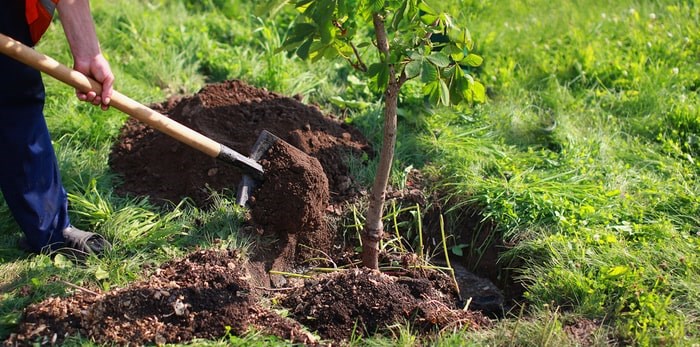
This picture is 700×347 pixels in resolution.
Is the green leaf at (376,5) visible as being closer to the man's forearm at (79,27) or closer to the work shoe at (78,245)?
the man's forearm at (79,27)

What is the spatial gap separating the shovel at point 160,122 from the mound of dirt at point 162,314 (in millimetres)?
616

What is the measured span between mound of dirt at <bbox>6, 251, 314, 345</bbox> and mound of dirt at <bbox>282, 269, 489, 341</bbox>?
15 centimetres

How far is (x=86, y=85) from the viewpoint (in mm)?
3730

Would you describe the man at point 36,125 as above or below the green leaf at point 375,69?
below

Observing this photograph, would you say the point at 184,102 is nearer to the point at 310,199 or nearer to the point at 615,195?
the point at 310,199

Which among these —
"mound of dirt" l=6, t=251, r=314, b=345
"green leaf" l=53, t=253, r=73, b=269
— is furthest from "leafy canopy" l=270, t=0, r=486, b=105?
"green leaf" l=53, t=253, r=73, b=269

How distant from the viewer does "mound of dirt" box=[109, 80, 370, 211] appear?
4.56 metres

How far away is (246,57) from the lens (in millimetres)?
5844

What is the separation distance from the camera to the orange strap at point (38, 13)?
12.0 ft

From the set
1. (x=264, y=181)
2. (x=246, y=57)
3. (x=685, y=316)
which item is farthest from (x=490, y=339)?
(x=246, y=57)

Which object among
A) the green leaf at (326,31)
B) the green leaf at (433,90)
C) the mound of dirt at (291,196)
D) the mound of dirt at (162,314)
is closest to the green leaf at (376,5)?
the green leaf at (326,31)

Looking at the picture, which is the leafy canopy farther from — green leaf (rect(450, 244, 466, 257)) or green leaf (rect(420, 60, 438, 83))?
green leaf (rect(450, 244, 466, 257))

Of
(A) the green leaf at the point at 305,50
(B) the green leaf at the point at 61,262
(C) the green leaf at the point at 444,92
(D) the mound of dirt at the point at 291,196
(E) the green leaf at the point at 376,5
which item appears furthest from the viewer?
(D) the mound of dirt at the point at 291,196

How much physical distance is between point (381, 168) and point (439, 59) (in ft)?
2.14
